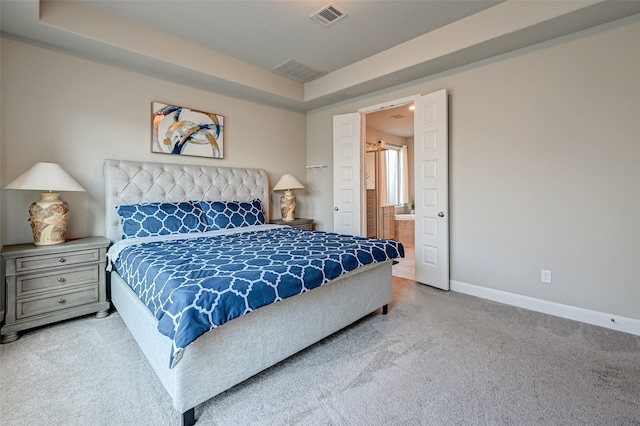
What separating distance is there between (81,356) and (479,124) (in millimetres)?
4134

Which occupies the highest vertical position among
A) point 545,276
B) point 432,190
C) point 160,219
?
point 432,190

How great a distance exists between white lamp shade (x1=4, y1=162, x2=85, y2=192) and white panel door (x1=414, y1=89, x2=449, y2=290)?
3552mm

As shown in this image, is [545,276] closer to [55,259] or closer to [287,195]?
[287,195]

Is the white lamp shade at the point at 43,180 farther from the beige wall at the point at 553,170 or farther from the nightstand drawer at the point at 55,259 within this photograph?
the beige wall at the point at 553,170

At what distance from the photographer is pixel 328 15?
2764 millimetres

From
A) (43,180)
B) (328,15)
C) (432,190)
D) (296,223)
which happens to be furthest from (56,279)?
(432,190)

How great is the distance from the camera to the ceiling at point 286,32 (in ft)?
8.08

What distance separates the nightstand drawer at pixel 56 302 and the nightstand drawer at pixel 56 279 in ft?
0.21

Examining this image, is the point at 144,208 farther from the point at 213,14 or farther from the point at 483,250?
the point at 483,250

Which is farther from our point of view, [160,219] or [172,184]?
[172,184]

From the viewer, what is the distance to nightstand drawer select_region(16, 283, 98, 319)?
7.63 feet

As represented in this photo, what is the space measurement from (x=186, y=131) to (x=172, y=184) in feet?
2.34

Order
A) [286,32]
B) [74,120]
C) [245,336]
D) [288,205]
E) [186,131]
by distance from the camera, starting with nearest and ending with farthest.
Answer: [245,336] < [74,120] < [286,32] < [186,131] < [288,205]

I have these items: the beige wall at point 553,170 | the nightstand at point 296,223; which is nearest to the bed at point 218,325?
the nightstand at point 296,223
